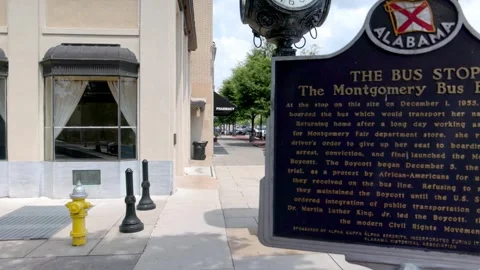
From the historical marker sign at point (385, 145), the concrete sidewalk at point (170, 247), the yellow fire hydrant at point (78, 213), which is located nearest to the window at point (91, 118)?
the concrete sidewalk at point (170, 247)

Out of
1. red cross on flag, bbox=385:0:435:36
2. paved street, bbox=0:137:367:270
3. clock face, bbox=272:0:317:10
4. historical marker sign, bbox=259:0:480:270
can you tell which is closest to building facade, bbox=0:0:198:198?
paved street, bbox=0:137:367:270

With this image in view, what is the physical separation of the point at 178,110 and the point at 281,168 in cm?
986

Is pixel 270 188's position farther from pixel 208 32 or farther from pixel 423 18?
pixel 208 32

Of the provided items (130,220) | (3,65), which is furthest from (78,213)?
(3,65)

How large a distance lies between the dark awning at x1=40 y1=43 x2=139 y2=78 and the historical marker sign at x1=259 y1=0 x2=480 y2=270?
22.6 feet

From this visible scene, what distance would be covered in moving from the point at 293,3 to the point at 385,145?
2.44 meters

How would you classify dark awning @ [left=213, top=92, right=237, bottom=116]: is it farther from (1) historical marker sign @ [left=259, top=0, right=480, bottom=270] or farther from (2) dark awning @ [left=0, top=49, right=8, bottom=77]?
(1) historical marker sign @ [left=259, top=0, right=480, bottom=270]

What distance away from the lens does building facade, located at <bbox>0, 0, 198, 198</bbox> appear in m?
9.42

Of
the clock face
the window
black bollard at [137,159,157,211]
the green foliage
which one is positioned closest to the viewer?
the clock face

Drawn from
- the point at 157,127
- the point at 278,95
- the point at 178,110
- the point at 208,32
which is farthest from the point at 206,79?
the point at 278,95

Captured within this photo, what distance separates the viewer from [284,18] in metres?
4.89

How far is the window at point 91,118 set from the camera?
31.3ft

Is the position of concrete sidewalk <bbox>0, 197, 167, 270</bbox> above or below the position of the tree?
below

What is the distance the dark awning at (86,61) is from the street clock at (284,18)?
4.79 meters
